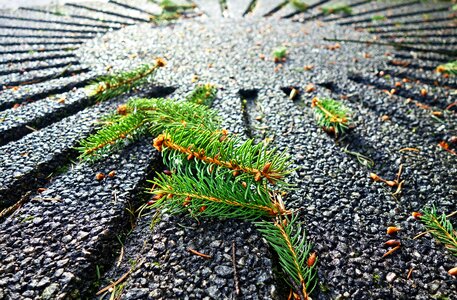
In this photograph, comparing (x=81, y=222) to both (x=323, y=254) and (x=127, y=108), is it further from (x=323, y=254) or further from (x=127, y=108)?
(x=323, y=254)

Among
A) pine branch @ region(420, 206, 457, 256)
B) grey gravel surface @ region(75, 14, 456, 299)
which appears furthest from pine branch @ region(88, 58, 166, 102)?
pine branch @ region(420, 206, 457, 256)

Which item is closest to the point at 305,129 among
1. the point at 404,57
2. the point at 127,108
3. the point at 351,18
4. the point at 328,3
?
the point at 127,108

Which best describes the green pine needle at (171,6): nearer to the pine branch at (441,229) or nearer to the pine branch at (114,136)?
the pine branch at (114,136)

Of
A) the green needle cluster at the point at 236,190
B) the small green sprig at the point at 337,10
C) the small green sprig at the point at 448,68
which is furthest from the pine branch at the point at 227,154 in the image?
the small green sprig at the point at 337,10

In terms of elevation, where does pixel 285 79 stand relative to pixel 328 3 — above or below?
below

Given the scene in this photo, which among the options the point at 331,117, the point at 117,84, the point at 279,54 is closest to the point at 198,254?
the point at 331,117

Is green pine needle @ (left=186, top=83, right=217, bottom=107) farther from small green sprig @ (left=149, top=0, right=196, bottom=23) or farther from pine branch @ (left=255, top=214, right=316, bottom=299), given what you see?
small green sprig @ (left=149, top=0, right=196, bottom=23)
